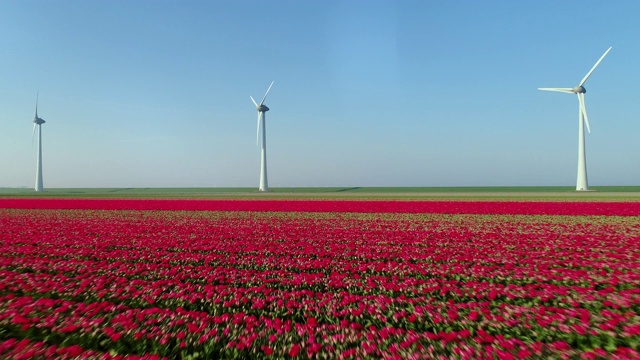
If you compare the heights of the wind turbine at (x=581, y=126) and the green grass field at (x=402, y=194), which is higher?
the wind turbine at (x=581, y=126)

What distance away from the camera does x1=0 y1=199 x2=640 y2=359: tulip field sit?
18.4ft

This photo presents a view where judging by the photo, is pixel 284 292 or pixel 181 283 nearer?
pixel 284 292

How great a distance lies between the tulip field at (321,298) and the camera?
5609 millimetres

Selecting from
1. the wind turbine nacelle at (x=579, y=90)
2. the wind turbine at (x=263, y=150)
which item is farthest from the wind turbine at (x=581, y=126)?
the wind turbine at (x=263, y=150)

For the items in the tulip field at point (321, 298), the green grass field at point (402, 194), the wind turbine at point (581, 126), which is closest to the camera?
the tulip field at point (321, 298)

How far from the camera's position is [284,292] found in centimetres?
845

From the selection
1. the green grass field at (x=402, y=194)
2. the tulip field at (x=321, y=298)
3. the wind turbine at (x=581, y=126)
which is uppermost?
the wind turbine at (x=581, y=126)

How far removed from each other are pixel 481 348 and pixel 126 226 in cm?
2143

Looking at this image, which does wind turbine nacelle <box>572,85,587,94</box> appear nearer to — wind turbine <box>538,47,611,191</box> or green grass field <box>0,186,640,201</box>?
wind turbine <box>538,47,611,191</box>

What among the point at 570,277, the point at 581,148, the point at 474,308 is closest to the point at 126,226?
the point at 474,308

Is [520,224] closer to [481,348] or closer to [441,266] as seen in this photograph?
[441,266]

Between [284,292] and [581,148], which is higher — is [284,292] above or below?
below

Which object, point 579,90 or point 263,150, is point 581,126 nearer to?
point 579,90

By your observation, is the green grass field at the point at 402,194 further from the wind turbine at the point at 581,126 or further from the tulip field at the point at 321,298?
the tulip field at the point at 321,298
